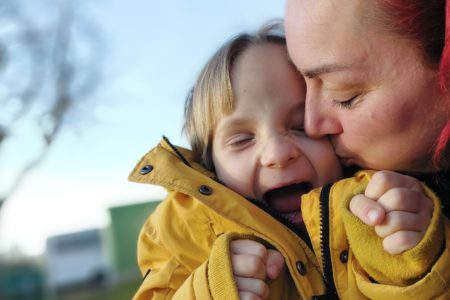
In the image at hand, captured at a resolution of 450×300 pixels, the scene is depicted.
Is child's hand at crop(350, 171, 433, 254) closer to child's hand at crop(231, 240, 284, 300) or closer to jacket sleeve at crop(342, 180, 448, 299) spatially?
jacket sleeve at crop(342, 180, 448, 299)

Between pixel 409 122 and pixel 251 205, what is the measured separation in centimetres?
56

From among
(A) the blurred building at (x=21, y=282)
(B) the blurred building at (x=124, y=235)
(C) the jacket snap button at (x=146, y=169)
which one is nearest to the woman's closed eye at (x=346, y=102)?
(C) the jacket snap button at (x=146, y=169)

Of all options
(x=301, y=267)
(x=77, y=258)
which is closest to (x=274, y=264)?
(x=301, y=267)

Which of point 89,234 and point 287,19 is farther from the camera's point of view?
point 89,234

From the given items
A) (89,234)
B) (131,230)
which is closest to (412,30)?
(131,230)

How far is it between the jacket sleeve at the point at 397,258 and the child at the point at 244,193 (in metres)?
0.12

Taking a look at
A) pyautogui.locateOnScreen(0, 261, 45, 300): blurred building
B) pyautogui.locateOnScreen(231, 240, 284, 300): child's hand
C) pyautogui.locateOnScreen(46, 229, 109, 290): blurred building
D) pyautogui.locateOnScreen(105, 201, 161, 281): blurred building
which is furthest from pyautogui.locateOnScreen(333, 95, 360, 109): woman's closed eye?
pyautogui.locateOnScreen(46, 229, 109, 290): blurred building

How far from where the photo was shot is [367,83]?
6.16ft

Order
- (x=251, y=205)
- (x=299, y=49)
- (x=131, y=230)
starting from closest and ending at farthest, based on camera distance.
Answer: (x=299, y=49) → (x=251, y=205) → (x=131, y=230)

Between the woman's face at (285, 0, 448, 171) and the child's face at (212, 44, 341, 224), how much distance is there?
0.63 feet

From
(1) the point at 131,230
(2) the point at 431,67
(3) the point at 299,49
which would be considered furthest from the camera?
(1) the point at 131,230

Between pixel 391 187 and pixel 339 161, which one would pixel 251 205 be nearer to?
pixel 339 161

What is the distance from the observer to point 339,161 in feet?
7.23

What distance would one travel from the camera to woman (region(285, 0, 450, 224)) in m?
1.80
